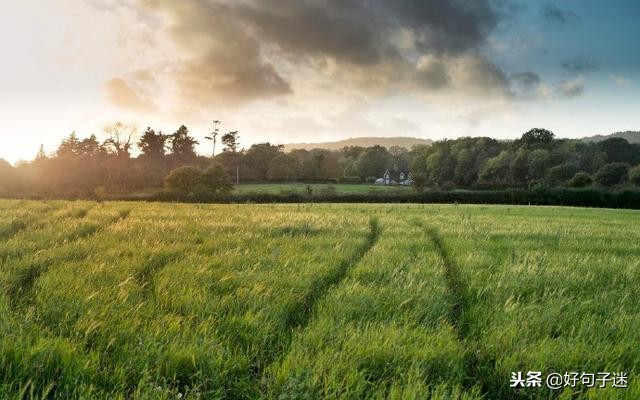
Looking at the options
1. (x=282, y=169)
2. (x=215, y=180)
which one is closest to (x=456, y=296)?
(x=215, y=180)

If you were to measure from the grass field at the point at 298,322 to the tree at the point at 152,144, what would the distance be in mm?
123159

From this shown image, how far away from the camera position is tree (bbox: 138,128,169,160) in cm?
12181

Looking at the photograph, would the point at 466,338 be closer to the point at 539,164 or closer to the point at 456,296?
the point at 456,296

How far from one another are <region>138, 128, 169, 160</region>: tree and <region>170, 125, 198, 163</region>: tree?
2.76 metres

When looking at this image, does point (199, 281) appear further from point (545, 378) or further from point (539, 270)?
point (539, 270)

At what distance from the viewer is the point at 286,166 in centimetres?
13562

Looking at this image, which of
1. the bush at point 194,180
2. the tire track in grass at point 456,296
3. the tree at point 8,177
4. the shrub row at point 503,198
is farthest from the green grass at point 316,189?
the tire track in grass at point 456,296

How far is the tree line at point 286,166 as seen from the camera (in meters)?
80.1

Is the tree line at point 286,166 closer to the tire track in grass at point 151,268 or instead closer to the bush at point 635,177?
the bush at point 635,177

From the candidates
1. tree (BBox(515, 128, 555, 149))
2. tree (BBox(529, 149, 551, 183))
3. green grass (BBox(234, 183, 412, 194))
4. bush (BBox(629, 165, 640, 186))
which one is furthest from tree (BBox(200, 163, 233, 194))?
tree (BBox(515, 128, 555, 149))

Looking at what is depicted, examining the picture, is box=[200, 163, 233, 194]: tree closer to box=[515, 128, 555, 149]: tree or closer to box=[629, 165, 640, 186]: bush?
box=[629, 165, 640, 186]: bush

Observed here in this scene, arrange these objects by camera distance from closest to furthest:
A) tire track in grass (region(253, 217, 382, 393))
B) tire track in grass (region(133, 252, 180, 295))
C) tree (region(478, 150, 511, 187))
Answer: tire track in grass (region(253, 217, 382, 393)) < tire track in grass (region(133, 252, 180, 295)) < tree (region(478, 150, 511, 187))

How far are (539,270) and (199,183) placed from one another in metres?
74.4

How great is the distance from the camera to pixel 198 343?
371 centimetres
